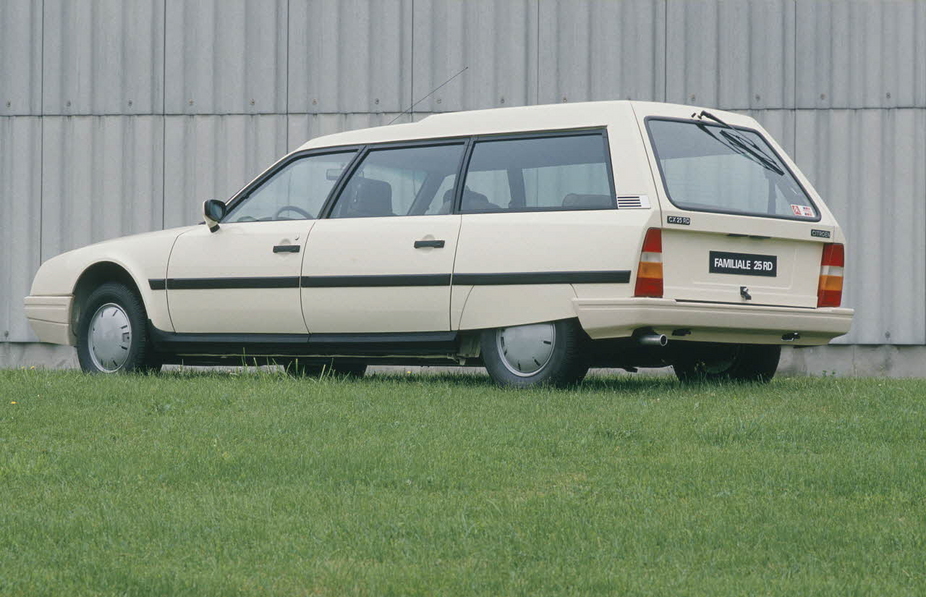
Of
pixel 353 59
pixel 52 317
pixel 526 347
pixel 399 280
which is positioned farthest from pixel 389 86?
pixel 526 347

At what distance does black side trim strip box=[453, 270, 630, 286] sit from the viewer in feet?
25.0

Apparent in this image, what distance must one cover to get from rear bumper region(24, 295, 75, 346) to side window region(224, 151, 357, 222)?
4.82 feet

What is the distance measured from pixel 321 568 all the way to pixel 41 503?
1.44m

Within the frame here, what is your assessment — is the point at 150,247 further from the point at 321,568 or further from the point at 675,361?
the point at 321,568

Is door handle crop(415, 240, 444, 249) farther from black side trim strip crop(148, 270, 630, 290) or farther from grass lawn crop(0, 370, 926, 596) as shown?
grass lawn crop(0, 370, 926, 596)

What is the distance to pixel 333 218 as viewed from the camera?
8.85m

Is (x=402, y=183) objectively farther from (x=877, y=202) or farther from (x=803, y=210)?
(x=877, y=202)

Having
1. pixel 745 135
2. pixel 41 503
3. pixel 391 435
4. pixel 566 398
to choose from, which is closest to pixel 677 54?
pixel 745 135

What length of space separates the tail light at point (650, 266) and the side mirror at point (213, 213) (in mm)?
3147

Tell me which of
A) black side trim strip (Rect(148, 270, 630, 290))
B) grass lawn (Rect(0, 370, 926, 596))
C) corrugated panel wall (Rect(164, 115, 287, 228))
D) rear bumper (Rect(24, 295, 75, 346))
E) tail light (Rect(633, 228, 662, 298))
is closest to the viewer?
grass lawn (Rect(0, 370, 926, 596))

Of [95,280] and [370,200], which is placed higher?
[370,200]

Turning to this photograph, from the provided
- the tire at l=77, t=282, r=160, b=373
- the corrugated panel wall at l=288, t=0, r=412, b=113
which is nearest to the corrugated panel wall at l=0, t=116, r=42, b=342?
the corrugated panel wall at l=288, t=0, r=412, b=113

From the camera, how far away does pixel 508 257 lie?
7996 millimetres

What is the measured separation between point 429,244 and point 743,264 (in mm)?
1917
